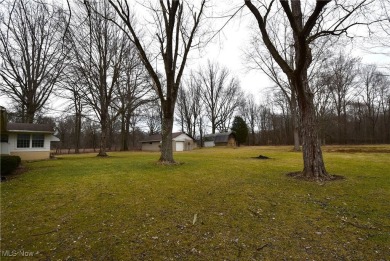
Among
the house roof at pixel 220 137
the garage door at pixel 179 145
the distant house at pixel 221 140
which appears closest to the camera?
the garage door at pixel 179 145

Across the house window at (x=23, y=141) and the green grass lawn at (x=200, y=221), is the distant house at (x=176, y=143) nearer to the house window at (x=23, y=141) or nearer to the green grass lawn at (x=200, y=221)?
the house window at (x=23, y=141)

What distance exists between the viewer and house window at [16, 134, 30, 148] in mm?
18078

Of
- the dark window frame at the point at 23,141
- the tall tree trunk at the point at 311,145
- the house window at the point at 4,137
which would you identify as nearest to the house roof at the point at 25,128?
the house window at the point at 4,137

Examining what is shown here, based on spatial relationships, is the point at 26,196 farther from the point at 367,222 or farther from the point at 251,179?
the point at 367,222

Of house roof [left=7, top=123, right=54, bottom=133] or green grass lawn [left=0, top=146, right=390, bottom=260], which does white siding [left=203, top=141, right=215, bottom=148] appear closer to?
house roof [left=7, top=123, right=54, bottom=133]

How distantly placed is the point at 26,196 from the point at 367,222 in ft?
27.5

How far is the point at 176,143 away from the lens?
37719mm

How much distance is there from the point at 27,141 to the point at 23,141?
0.28 meters

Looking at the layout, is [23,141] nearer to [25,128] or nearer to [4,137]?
[25,128]

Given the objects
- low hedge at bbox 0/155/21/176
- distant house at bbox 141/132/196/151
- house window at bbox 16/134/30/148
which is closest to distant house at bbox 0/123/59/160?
house window at bbox 16/134/30/148

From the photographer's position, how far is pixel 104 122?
21.3 metres

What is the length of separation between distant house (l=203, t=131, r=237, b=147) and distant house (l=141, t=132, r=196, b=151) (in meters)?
6.62

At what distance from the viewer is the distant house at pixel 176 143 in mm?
37753

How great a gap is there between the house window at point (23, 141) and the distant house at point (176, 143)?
69.0 feet
